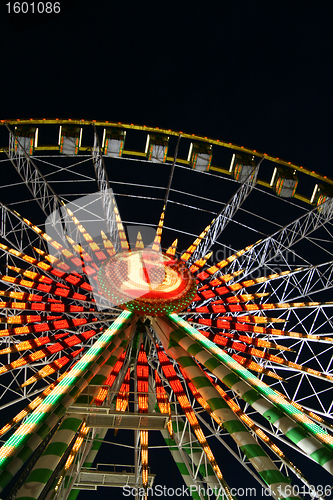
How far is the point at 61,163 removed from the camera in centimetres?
2741

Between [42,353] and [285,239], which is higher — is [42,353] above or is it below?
below

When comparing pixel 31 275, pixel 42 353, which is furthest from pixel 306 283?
pixel 42 353

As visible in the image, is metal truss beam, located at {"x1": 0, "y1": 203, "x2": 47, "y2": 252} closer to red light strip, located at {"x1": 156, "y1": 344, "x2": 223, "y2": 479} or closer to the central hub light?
the central hub light

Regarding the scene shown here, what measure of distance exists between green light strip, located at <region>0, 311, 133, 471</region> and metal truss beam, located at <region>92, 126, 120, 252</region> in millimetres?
7665

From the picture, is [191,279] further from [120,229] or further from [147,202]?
[147,202]

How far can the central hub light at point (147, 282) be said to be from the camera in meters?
15.7

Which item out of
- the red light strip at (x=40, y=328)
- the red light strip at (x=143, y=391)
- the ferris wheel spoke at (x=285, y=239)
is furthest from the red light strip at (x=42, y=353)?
the ferris wheel spoke at (x=285, y=239)

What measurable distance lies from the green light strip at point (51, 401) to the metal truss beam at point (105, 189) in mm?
7665

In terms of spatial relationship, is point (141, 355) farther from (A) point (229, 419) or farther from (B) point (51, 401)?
(B) point (51, 401)

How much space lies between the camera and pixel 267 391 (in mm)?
11234

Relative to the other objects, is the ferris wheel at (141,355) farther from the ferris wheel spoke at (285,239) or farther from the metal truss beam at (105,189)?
the ferris wheel spoke at (285,239)

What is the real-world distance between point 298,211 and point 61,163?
19766mm

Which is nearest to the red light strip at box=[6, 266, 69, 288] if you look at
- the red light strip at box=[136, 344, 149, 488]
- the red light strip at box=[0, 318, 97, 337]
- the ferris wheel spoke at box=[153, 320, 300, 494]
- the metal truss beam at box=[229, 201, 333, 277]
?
the red light strip at box=[0, 318, 97, 337]

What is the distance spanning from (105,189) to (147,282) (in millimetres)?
5835
